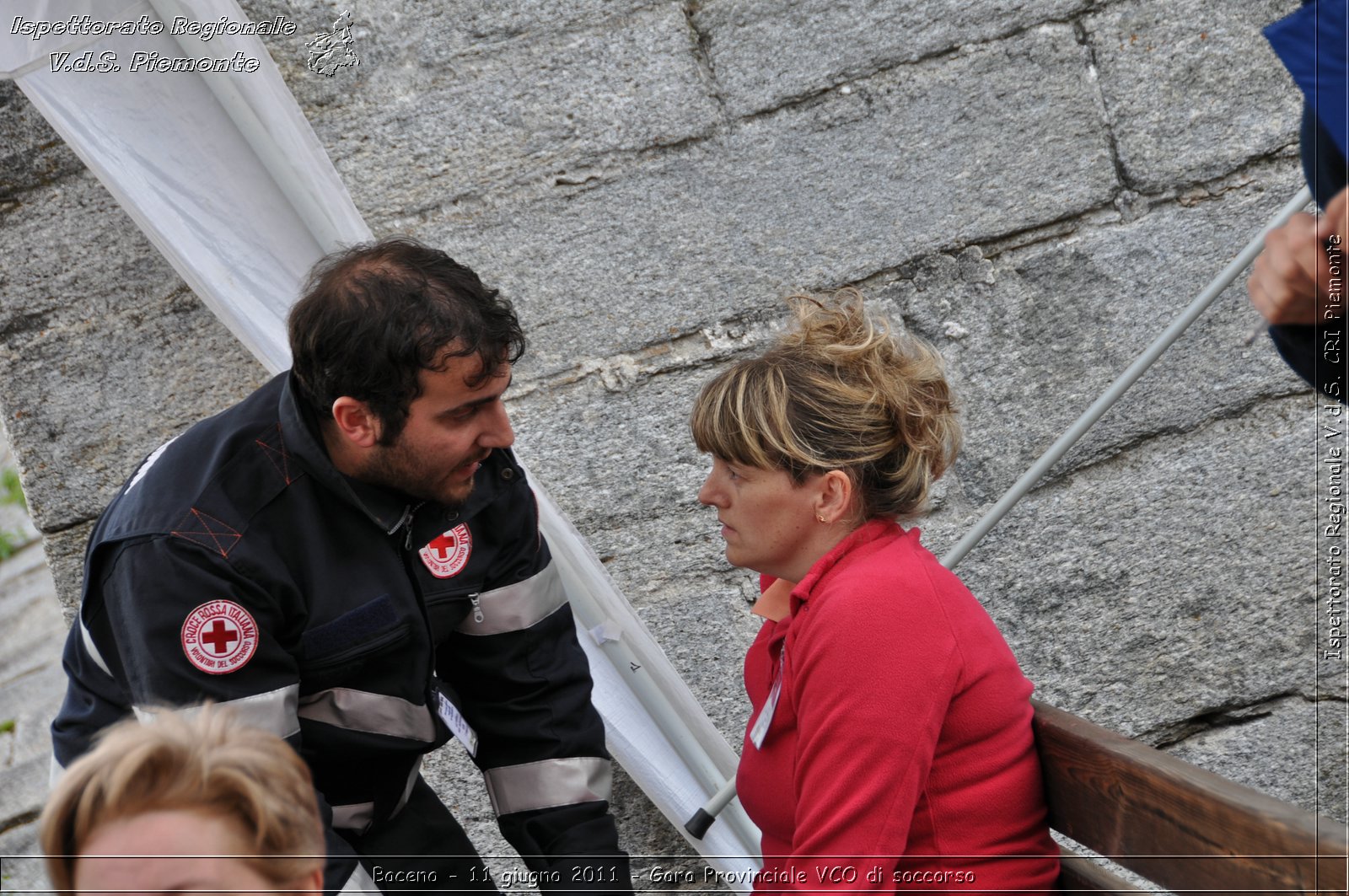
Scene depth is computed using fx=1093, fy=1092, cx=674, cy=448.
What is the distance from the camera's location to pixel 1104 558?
2.59 m

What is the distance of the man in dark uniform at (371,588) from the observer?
5.18 feet

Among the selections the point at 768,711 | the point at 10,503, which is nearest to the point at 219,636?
the point at 768,711

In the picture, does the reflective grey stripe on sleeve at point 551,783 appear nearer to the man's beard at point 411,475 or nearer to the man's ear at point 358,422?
the man's beard at point 411,475

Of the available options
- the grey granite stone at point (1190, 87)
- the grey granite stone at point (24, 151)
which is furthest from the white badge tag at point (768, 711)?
the grey granite stone at point (24, 151)

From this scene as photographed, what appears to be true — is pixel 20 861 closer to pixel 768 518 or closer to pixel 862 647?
pixel 768 518

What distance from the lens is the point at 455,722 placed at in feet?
6.31

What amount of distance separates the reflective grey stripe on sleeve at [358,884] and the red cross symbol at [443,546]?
51cm

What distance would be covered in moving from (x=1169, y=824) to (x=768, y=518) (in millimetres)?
706

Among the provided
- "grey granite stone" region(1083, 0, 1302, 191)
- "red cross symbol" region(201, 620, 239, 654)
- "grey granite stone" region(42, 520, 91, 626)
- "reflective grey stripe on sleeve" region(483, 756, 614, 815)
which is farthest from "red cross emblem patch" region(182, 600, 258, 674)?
"grey granite stone" region(1083, 0, 1302, 191)

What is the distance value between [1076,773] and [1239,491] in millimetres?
1323

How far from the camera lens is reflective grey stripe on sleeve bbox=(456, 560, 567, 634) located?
6.37ft

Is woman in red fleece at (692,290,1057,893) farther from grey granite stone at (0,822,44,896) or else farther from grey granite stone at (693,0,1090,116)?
grey granite stone at (0,822,44,896)

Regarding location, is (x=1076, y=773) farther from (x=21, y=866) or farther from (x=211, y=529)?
(x=21, y=866)

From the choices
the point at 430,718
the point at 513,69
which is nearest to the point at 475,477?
the point at 430,718
